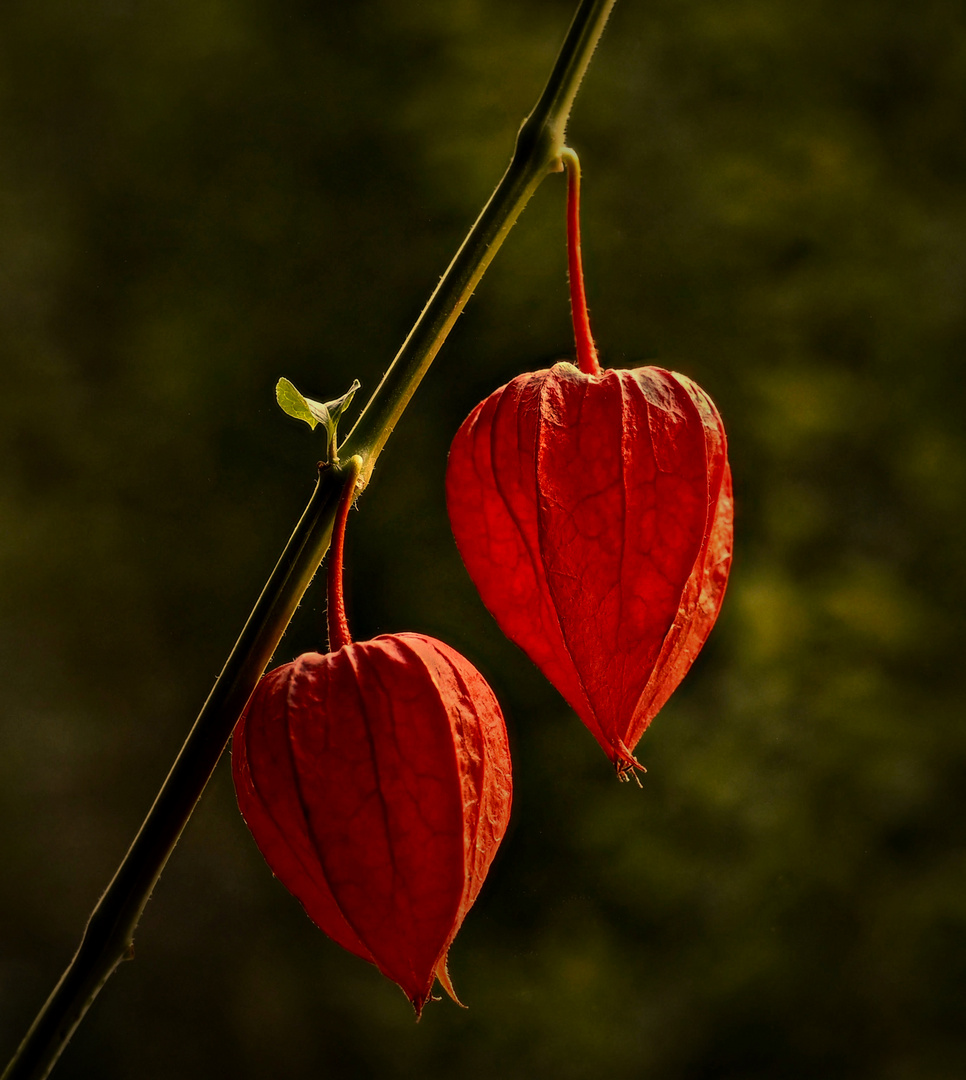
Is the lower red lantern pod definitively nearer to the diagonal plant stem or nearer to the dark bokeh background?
the diagonal plant stem

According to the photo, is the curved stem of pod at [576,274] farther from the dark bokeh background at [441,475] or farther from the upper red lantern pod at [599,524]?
the dark bokeh background at [441,475]

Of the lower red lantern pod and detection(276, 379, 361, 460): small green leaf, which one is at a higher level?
detection(276, 379, 361, 460): small green leaf

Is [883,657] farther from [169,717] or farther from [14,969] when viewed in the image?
[14,969]

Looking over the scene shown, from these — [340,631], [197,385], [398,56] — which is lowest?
[197,385]

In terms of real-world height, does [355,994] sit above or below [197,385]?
below

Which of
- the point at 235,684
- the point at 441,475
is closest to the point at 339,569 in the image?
the point at 235,684

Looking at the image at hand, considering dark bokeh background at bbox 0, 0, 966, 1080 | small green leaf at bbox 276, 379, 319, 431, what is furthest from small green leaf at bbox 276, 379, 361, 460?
dark bokeh background at bbox 0, 0, 966, 1080

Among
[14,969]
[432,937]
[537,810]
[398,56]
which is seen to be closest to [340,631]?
[432,937]
